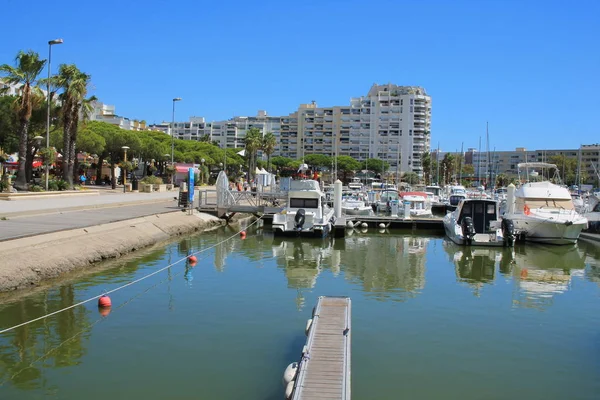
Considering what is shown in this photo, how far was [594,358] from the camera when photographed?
41.4ft

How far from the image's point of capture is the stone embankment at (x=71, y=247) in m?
17.5

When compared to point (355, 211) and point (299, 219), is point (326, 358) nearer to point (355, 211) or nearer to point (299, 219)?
point (299, 219)

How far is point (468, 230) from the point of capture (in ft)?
103

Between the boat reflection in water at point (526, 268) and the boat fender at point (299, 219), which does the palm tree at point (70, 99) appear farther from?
the boat reflection in water at point (526, 268)

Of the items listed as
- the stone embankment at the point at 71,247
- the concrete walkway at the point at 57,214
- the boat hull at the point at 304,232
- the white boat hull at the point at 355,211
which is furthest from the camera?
the white boat hull at the point at 355,211

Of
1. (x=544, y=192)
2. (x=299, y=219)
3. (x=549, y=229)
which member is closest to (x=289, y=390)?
(x=299, y=219)

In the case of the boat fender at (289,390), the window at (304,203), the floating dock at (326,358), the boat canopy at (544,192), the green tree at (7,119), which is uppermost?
the green tree at (7,119)

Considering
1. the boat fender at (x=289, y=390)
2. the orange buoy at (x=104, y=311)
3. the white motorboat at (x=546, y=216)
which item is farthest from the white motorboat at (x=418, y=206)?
the boat fender at (x=289, y=390)

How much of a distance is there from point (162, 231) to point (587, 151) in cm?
16420

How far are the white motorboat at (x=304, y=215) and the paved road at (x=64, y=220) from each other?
8106 mm

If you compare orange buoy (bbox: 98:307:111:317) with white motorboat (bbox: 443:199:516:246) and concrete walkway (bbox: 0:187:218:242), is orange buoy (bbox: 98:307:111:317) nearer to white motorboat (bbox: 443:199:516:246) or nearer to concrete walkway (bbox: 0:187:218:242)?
concrete walkway (bbox: 0:187:218:242)

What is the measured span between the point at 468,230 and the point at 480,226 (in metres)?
2.78

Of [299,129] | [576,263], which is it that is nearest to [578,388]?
[576,263]

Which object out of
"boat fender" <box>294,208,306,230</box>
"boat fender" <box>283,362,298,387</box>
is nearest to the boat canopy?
"boat fender" <box>294,208,306,230</box>
